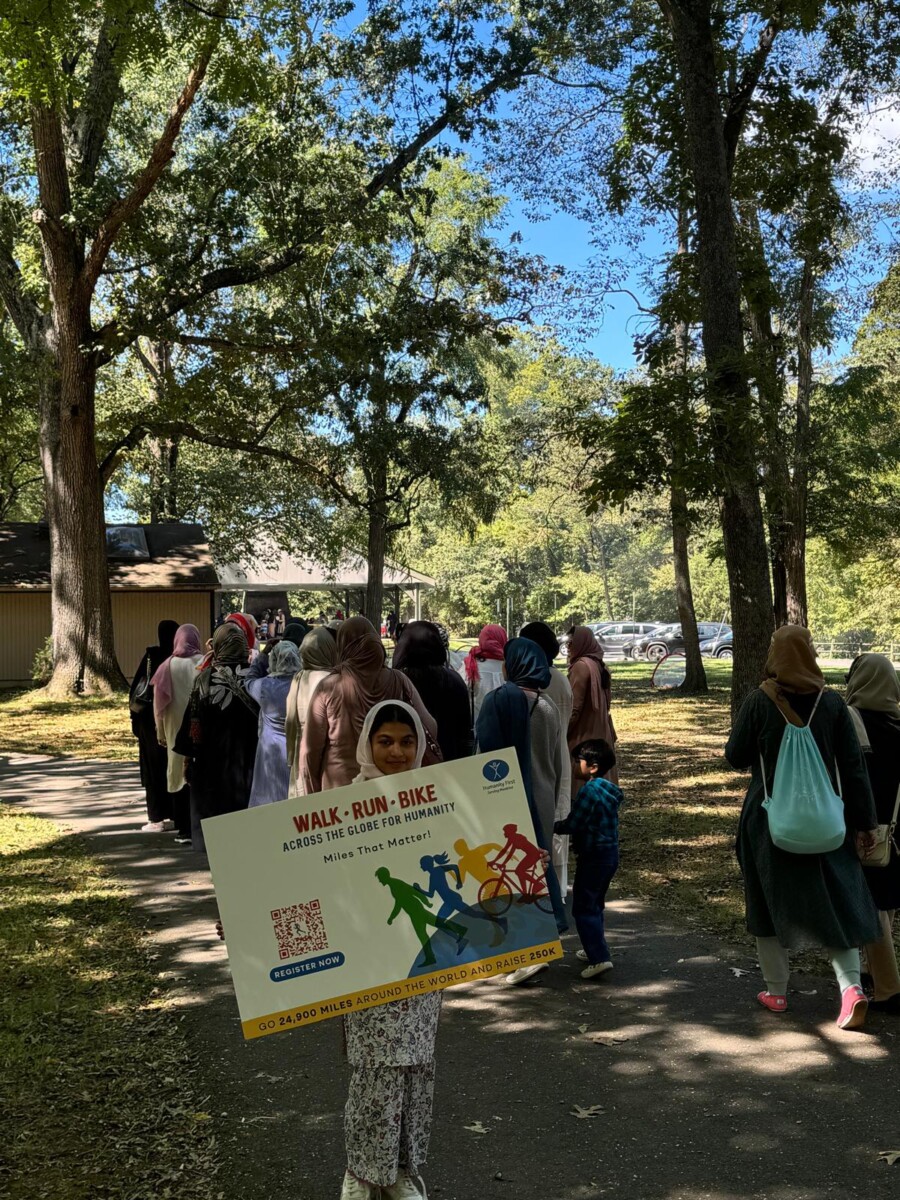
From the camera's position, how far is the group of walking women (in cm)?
351

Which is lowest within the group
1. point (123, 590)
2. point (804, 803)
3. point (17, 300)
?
point (804, 803)

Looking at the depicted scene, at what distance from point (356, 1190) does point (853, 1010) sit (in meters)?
2.69

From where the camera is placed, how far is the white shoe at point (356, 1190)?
3.54 metres

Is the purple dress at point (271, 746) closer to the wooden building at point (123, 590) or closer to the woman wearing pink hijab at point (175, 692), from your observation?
the woman wearing pink hijab at point (175, 692)

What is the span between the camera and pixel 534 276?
27.7 m

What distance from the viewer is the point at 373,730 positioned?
389 centimetres

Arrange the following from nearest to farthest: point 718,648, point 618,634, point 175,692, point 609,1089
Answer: point 609,1089, point 175,692, point 718,648, point 618,634

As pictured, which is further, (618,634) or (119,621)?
(618,634)

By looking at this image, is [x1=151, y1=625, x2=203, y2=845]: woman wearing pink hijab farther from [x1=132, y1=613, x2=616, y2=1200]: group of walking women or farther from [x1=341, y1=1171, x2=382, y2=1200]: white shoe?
[x1=341, y1=1171, x2=382, y2=1200]: white shoe

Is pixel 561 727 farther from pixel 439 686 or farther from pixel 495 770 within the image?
pixel 495 770

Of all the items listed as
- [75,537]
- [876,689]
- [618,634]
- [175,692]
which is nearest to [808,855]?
[876,689]

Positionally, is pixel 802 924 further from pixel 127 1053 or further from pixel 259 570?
pixel 259 570

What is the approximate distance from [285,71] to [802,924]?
20764 millimetres

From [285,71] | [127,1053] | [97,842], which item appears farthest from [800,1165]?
[285,71]
